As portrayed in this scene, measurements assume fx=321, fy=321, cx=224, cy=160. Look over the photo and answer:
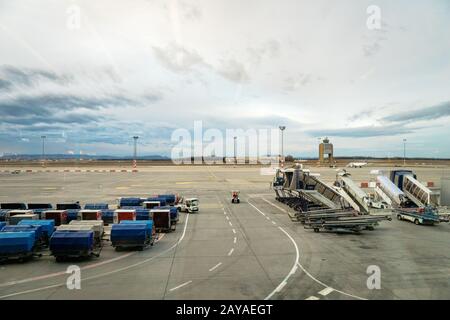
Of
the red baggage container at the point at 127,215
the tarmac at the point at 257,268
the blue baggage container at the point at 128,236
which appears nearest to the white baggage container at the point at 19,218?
the red baggage container at the point at 127,215

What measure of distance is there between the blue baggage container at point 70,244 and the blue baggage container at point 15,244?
146cm

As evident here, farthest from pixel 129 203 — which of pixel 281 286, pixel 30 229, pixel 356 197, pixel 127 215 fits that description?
pixel 281 286

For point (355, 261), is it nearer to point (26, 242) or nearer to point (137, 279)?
point (137, 279)

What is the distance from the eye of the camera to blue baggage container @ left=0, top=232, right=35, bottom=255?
17.7m

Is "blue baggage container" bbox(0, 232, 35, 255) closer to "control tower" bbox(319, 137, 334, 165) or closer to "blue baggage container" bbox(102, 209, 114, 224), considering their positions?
"blue baggage container" bbox(102, 209, 114, 224)

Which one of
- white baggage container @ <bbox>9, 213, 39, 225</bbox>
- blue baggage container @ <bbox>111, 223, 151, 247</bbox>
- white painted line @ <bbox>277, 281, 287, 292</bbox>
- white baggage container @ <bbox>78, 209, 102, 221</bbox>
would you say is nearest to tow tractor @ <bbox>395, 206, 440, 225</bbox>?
white painted line @ <bbox>277, 281, 287, 292</bbox>

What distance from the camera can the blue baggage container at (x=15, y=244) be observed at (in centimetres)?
1770

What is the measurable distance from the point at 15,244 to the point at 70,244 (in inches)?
121

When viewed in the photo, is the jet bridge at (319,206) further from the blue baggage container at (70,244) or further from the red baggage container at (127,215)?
the blue baggage container at (70,244)

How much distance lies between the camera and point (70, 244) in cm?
1781

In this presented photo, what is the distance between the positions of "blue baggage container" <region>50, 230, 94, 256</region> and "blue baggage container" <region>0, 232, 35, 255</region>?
146 cm

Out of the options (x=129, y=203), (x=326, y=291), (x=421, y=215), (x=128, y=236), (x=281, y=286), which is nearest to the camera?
(x=326, y=291)

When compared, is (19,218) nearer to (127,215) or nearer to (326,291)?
(127,215)

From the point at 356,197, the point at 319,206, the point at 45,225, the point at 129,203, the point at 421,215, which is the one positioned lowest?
the point at 421,215
